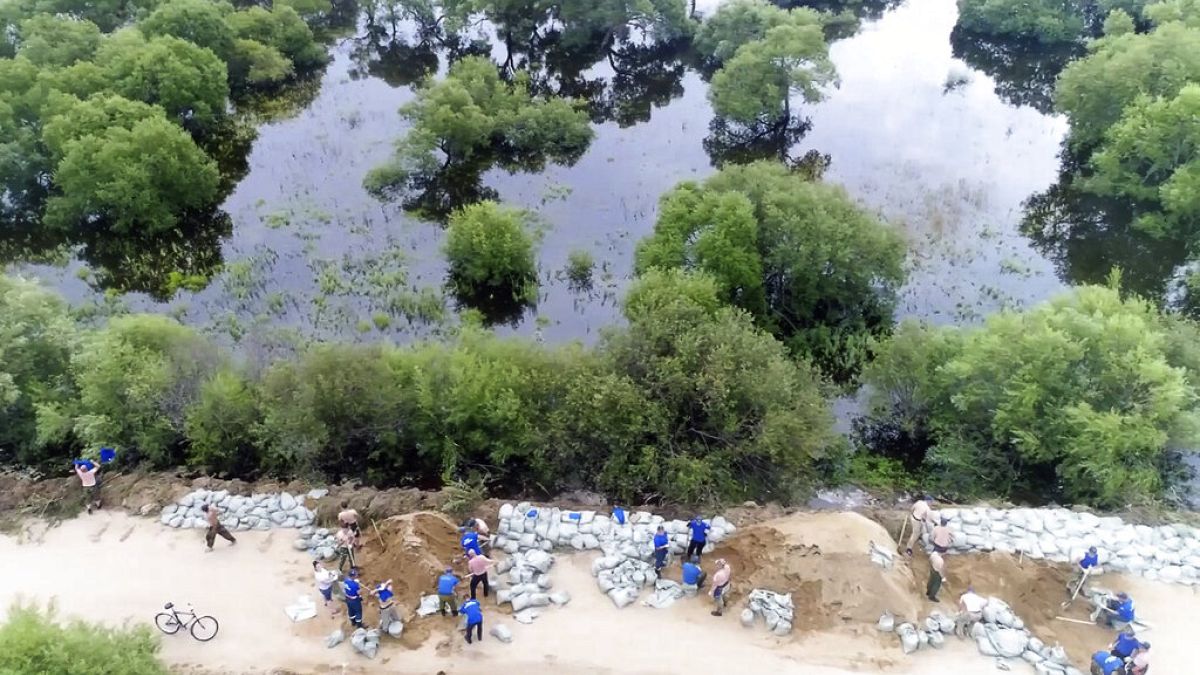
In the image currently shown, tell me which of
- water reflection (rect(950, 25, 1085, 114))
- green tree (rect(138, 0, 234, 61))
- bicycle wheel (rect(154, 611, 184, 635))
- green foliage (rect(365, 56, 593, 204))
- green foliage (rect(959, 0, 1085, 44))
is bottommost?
bicycle wheel (rect(154, 611, 184, 635))

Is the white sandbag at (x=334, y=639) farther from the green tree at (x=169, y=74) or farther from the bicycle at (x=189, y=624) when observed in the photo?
the green tree at (x=169, y=74)

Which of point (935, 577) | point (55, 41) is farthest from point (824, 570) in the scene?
point (55, 41)

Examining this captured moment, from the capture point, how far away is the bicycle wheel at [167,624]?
24.2 meters

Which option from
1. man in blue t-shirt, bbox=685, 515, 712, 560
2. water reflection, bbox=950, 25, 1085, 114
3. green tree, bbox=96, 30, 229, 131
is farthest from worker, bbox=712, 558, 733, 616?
water reflection, bbox=950, 25, 1085, 114

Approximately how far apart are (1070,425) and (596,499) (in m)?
16.6

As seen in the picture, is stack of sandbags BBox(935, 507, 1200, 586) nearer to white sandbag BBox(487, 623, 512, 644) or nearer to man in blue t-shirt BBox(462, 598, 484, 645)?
white sandbag BBox(487, 623, 512, 644)

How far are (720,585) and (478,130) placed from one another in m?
35.9

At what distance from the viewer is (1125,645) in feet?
72.8

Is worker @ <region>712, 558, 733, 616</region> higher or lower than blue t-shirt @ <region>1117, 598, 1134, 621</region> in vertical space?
lower

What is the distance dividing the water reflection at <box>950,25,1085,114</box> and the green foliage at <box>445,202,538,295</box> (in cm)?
3810

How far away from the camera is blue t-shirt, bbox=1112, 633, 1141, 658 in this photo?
22141 millimetres

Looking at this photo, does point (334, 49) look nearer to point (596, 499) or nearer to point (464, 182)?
point (464, 182)

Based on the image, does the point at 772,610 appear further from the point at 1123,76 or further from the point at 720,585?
the point at 1123,76

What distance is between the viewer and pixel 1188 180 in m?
42.6
